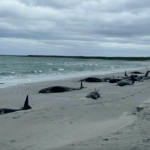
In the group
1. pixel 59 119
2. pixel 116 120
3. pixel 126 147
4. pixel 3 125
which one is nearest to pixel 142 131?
pixel 126 147

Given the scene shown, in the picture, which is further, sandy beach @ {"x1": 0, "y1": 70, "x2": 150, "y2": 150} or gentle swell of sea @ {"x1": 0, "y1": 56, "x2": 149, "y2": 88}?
gentle swell of sea @ {"x1": 0, "y1": 56, "x2": 149, "y2": 88}

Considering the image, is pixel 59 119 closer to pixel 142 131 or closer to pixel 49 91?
pixel 142 131

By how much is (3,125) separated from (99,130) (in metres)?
2.55

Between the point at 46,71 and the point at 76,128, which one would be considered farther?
the point at 46,71

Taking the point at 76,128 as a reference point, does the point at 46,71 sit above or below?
below

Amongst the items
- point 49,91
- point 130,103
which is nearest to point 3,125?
point 130,103

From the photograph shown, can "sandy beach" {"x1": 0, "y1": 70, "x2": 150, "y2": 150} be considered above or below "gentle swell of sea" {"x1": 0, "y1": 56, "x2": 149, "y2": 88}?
above

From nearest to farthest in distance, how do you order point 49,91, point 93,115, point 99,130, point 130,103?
1. point 99,130
2. point 93,115
3. point 130,103
4. point 49,91

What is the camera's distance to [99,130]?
542cm

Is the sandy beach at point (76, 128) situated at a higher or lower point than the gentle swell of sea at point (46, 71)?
higher

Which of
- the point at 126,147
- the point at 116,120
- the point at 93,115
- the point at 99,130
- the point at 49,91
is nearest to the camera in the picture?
the point at 126,147

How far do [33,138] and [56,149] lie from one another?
89 centimetres

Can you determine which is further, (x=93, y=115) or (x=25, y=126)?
(x=93, y=115)

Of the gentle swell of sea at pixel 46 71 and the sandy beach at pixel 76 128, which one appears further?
the gentle swell of sea at pixel 46 71
